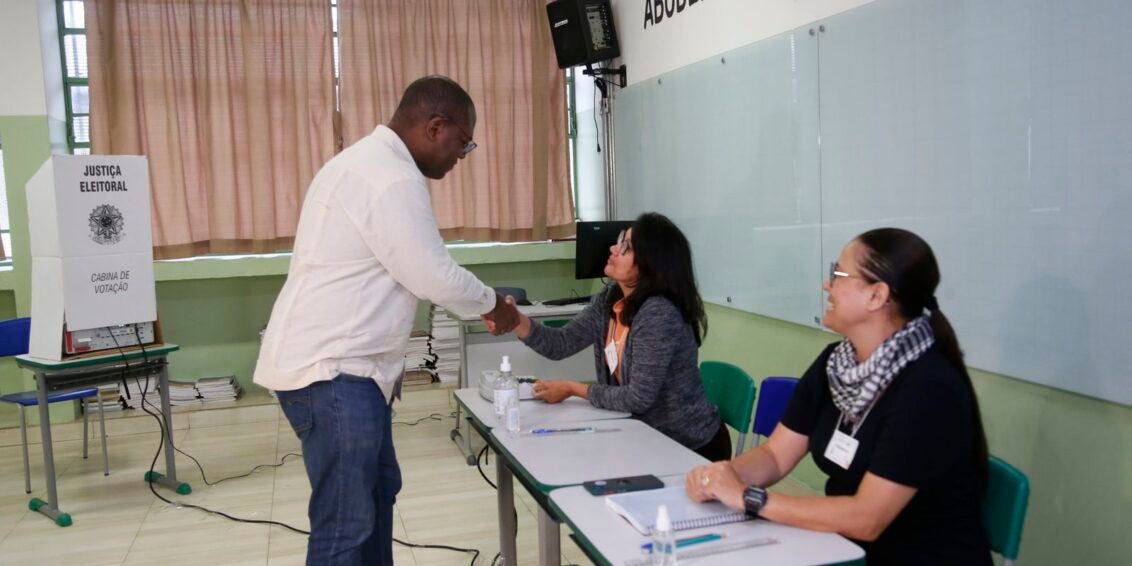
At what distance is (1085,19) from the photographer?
7.13 ft

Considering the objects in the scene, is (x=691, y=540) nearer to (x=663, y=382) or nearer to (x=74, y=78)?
(x=663, y=382)

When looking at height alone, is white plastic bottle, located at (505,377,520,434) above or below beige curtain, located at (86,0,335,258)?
below

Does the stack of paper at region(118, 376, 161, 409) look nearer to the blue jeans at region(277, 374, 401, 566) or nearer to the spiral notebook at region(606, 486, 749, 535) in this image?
the blue jeans at region(277, 374, 401, 566)

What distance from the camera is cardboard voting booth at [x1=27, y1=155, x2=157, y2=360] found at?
12.0 ft

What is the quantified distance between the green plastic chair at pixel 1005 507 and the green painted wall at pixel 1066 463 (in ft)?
2.42

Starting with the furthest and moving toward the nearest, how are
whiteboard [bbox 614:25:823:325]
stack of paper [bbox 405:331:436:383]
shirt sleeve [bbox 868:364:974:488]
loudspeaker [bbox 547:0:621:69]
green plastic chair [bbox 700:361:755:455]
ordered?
stack of paper [bbox 405:331:436:383] < loudspeaker [bbox 547:0:621:69] < whiteboard [bbox 614:25:823:325] < green plastic chair [bbox 700:361:755:455] < shirt sleeve [bbox 868:364:974:488]

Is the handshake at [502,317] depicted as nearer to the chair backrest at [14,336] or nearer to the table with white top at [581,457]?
the table with white top at [581,457]

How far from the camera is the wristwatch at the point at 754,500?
1512 mm

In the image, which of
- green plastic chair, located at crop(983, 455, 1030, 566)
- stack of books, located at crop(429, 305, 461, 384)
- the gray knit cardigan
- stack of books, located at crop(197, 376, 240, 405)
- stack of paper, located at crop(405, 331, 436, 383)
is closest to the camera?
green plastic chair, located at crop(983, 455, 1030, 566)

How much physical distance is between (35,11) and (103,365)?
2757mm

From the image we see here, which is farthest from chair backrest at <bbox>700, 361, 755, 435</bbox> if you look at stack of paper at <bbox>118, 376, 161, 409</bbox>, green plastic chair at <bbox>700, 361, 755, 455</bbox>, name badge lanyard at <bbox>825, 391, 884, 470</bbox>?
stack of paper at <bbox>118, 376, 161, 409</bbox>

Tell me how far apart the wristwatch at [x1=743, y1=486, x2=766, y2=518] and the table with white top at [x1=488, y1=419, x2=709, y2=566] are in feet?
1.03

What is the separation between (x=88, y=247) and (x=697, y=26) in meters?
3.17

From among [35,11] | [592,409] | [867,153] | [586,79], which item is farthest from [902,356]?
[35,11]
